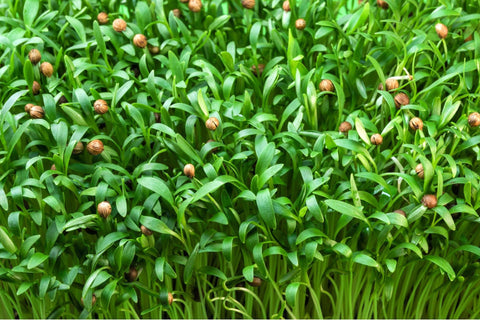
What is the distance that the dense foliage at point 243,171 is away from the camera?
4.33 ft

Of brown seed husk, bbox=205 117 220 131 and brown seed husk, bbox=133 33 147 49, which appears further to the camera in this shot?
brown seed husk, bbox=133 33 147 49

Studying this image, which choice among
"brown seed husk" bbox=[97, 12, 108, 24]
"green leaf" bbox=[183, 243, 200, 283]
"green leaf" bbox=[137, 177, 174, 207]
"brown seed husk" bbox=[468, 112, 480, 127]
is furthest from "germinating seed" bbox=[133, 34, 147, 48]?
"brown seed husk" bbox=[468, 112, 480, 127]

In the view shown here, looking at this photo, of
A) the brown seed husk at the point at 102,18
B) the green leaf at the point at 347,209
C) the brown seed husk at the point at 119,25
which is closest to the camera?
the green leaf at the point at 347,209

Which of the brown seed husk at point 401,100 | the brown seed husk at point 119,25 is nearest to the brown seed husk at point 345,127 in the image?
the brown seed husk at point 401,100

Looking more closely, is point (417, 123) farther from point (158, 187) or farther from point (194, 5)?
point (194, 5)

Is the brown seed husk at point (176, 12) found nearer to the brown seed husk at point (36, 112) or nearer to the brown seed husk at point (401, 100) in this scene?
the brown seed husk at point (36, 112)

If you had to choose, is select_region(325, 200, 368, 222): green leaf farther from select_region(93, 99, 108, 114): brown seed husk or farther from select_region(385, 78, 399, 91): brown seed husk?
select_region(93, 99, 108, 114): brown seed husk

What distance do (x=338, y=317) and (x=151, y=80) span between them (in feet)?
2.14

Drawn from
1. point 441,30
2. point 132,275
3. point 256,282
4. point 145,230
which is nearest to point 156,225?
point 145,230

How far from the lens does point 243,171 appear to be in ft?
4.64

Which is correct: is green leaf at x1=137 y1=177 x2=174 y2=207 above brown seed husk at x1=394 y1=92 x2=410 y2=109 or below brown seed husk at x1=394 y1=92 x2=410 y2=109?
below

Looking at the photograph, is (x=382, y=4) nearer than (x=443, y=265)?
No

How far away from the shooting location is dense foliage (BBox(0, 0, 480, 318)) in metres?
1.32

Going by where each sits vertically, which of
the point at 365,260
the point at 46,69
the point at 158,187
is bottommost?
the point at 365,260
